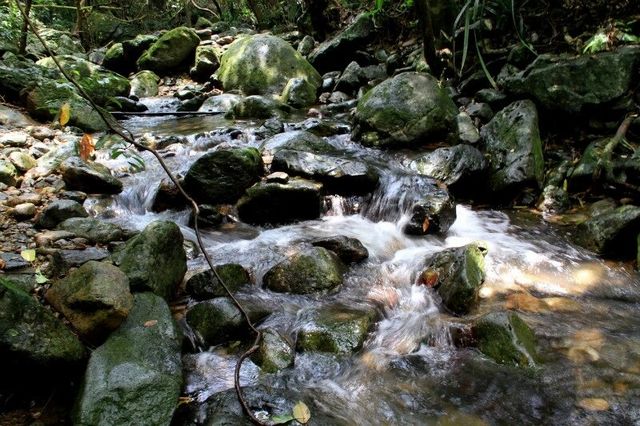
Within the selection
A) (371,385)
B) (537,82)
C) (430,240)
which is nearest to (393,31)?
(537,82)

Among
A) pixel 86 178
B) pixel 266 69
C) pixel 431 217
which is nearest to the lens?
pixel 431 217

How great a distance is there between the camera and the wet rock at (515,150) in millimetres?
5258

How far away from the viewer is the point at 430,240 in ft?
15.4

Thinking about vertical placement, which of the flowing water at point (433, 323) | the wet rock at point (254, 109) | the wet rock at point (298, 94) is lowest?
the flowing water at point (433, 323)

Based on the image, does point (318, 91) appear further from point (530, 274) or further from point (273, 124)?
point (530, 274)

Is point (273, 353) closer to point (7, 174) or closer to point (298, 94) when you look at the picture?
point (7, 174)

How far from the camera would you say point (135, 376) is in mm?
2236

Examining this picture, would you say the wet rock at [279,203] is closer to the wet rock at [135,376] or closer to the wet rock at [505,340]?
the wet rock at [135,376]

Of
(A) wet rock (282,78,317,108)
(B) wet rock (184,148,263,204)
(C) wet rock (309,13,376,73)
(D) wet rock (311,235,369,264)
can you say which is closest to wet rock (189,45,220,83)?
(C) wet rock (309,13,376,73)

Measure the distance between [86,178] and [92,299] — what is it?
2926 millimetres

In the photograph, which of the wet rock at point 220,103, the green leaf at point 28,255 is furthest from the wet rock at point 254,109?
the green leaf at point 28,255

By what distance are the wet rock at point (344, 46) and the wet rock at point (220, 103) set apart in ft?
9.03

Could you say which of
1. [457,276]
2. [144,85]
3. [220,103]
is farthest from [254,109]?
[457,276]

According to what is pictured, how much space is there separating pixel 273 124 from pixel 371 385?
5681mm
